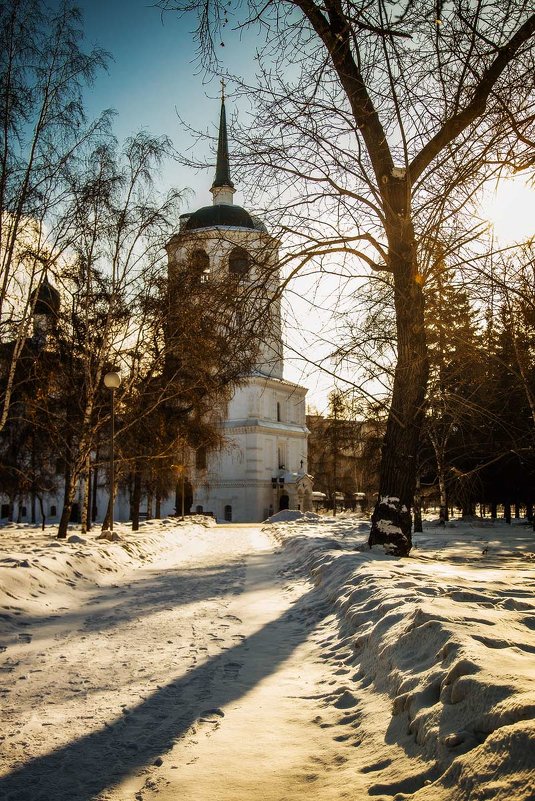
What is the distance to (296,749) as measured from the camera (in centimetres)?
359

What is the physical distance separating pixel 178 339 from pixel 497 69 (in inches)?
551

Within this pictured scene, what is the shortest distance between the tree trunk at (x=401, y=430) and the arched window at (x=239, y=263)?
2366mm

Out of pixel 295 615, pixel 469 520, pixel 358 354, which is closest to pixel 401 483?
pixel 358 354

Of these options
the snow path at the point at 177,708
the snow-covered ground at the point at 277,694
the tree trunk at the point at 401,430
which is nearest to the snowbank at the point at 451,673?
the snow-covered ground at the point at 277,694

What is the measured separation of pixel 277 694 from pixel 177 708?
30.8 inches

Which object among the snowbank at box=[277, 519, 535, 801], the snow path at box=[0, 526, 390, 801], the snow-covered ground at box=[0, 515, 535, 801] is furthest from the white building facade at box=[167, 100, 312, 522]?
the snowbank at box=[277, 519, 535, 801]

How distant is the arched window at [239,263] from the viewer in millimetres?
10589

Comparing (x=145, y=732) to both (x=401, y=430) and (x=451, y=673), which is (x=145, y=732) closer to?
(x=451, y=673)

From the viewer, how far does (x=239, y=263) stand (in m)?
10.8

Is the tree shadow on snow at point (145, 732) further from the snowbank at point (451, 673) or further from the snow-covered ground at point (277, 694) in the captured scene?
the snowbank at point (451, 673)

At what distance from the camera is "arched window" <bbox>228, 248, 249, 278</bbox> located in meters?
10.6

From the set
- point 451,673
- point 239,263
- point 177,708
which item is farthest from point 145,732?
point 239,263

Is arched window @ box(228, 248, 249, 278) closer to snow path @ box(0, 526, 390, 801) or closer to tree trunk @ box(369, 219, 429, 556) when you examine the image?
tree trunk @ box(369, 219, 429, 556)

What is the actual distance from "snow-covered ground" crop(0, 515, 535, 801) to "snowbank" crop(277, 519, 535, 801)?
0.01m
